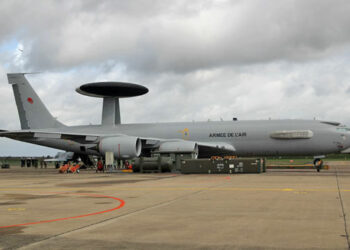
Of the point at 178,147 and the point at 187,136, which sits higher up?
the point at 187,136

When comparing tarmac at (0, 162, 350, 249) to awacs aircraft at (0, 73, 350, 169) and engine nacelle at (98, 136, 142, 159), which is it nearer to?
engine nacelle at (98, 136, 142, 159)

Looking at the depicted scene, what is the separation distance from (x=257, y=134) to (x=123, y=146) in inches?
506

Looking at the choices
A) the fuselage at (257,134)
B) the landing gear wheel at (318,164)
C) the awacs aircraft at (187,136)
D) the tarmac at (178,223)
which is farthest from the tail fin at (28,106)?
the tarmac at (178,223)

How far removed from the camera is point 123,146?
39.0 metres

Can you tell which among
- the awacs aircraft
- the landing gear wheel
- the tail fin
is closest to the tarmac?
the landing gear wheel

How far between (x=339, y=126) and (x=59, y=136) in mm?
26936

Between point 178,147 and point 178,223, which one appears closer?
point 178,223

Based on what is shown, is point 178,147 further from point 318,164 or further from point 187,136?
point 318,164

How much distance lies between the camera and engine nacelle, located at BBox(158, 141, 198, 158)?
125 feet

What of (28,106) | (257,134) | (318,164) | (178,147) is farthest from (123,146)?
(318,164)

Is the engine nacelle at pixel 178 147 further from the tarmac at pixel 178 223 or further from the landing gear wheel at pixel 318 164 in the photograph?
the tarmac at pixel 178 223

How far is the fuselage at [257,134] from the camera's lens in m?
37.6

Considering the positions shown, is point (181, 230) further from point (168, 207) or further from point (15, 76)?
point (15, 76)

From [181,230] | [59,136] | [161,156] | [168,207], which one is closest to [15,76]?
[59,136]
